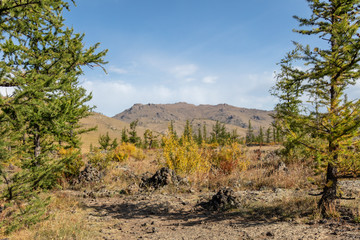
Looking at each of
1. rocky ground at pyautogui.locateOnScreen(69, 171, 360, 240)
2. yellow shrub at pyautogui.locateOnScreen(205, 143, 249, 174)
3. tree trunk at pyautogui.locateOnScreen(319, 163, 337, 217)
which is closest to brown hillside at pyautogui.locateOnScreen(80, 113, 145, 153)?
yellow shrub at pyautogui.locateOnScreen(205, 143, 249, 174)

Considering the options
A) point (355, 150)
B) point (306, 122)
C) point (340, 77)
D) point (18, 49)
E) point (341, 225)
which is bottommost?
Answer: point (341, 225)

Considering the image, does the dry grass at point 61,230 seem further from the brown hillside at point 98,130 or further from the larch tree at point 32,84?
the brown hillside at point 98,130

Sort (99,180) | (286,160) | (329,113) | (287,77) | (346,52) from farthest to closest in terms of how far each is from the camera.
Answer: (286,160)
(99,180)
(287,77)
(329,113)
(346,52)

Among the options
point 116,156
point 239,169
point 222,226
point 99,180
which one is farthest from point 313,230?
point 116,156

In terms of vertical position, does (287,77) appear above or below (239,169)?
above

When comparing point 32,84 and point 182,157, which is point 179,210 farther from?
point 32,84

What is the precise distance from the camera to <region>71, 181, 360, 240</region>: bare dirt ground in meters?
4.22

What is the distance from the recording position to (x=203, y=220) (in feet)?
17.3

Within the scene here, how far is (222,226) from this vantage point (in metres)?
4.79

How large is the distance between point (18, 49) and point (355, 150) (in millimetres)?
8157

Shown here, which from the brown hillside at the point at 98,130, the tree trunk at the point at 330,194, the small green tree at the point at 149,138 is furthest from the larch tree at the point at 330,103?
the brown hillside at the point at 98,130

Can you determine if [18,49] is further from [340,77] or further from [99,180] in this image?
[340,77]

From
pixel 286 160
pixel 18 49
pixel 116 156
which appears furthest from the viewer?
pixel 116 156

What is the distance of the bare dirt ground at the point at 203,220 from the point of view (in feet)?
13.9
